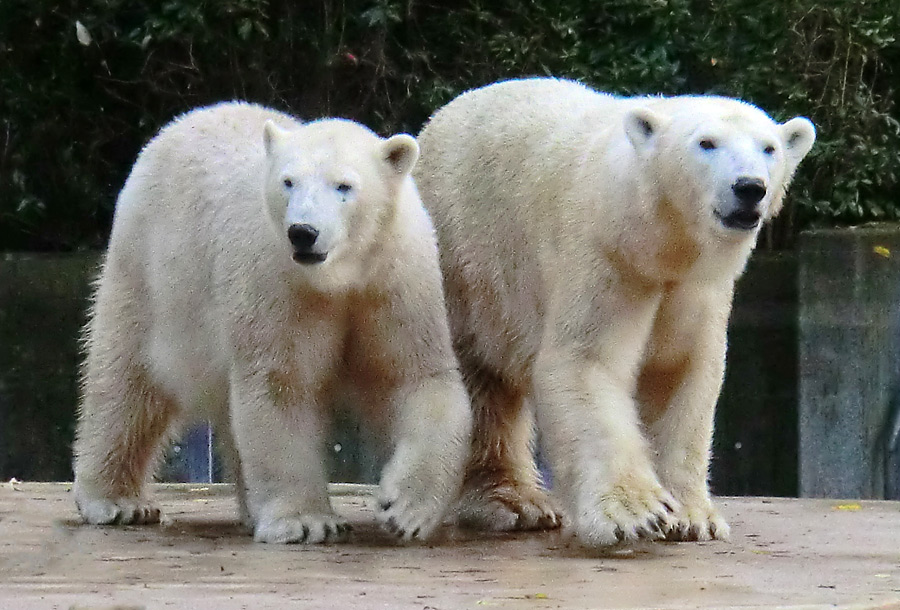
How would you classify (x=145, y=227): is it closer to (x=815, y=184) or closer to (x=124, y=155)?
(x=124, y=155)

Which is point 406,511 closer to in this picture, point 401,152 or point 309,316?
point 309,316

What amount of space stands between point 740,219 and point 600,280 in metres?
0.52

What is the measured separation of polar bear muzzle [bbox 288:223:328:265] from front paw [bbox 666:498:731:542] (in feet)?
4.49

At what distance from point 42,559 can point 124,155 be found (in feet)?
16.0

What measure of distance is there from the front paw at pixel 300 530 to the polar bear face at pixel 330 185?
80 cm

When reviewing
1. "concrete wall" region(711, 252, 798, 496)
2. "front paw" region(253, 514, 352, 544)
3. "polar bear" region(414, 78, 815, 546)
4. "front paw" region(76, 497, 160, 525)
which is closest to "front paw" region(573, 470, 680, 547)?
"polar bear" region(414, 78, 815, 546)

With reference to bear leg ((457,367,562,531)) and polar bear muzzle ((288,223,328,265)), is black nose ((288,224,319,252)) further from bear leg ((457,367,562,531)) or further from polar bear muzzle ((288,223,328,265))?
bear leg ((457,367,562,531))

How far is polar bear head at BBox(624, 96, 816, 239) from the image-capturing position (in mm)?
4266

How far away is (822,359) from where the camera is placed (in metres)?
7.89

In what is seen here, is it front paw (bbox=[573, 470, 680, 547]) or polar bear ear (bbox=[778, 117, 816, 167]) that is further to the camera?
polar bear ear (bbox=[778, 117, 816, 167])

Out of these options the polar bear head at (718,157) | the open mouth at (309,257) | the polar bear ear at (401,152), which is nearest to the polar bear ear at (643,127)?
the polar bear head at (718,157)

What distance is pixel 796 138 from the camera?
462 cm

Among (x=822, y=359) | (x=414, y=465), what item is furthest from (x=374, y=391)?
(x=822, y=359)

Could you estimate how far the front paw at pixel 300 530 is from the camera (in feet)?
14.9
